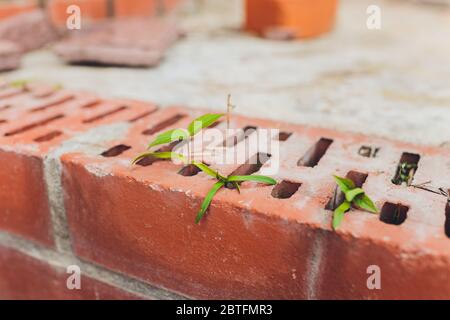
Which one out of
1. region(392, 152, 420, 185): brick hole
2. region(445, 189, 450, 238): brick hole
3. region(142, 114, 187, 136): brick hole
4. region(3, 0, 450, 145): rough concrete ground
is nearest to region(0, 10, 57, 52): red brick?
region(3, 0, 450, 145): rough concrete ground

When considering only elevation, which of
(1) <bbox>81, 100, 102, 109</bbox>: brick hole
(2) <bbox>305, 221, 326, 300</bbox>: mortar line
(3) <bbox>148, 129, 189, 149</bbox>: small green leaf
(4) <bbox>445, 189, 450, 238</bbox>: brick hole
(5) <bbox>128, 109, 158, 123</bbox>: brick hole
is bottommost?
(2) <bbox>305, 221, 326, 300</bbox>: mortar line

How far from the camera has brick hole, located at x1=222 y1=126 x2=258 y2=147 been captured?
101cm

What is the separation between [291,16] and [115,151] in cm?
137

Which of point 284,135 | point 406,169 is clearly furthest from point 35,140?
point 406,169

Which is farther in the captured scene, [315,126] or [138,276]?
[315,126]

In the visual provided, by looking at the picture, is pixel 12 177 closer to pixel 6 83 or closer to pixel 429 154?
pixel 6 83

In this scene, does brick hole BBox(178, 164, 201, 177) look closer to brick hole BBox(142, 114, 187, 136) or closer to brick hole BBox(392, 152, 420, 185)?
brick hole BBox(142, 114, 187, 136)

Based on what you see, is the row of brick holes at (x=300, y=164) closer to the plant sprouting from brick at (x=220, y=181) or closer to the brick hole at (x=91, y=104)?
the plant sprouting from brick at (x=220, y=181)

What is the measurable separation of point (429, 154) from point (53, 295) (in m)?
0.84

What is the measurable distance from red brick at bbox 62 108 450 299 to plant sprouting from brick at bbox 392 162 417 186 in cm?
1

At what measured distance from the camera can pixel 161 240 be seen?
0.88 metres

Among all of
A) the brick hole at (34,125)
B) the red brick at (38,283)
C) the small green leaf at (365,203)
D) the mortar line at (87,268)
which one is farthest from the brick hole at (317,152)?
the brick hole at (34,125)
